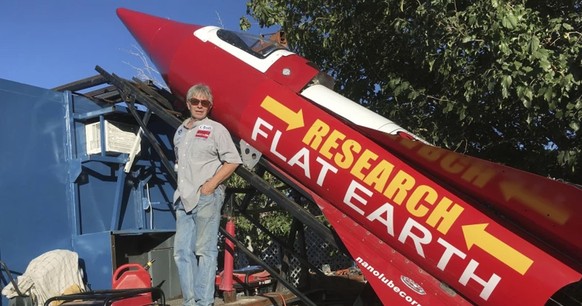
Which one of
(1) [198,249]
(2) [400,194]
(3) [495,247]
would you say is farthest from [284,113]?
(3) [495,247]

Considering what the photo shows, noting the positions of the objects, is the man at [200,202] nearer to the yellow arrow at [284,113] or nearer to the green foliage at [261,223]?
the yellow arrow at [284,113]

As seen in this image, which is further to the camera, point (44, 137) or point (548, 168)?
point (44, 137)

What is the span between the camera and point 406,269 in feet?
12.5

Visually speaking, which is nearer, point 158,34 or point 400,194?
point 400,194

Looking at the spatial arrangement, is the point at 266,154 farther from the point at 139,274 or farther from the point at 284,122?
the point at 139,274

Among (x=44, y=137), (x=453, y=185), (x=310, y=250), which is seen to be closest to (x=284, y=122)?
(x=453, y=185)

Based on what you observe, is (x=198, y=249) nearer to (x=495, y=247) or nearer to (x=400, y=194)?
(x=400, y=194)

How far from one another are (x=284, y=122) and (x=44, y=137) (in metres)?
3.02

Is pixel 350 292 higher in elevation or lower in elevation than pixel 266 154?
lower

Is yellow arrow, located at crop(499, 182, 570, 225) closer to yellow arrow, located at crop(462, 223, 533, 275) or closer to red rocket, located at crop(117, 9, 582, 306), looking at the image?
red rocket, located at crop(117, 9, 582, 306)

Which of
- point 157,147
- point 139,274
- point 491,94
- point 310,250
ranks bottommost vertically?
point 310,250

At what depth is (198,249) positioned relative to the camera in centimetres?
374

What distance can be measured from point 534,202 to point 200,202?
2.29m

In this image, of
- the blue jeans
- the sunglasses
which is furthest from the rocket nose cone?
the blue jeans
